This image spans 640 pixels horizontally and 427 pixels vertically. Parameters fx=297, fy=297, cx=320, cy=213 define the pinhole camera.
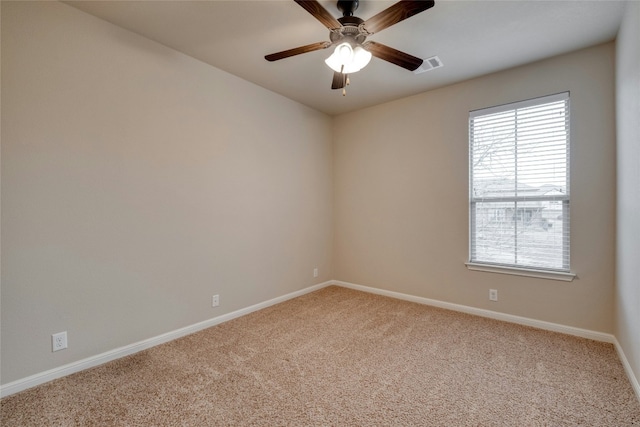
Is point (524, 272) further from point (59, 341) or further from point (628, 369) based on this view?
point (59, 341)

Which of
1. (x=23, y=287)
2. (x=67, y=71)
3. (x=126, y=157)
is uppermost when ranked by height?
(x=67, y=71)

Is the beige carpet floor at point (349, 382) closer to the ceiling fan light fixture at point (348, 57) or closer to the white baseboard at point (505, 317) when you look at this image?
the white baseboard at point (505, 317)

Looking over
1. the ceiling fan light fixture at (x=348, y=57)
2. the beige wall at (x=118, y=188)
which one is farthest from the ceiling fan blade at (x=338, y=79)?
the beige wall at (x=118, y=188)

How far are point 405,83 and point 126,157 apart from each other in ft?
9.56

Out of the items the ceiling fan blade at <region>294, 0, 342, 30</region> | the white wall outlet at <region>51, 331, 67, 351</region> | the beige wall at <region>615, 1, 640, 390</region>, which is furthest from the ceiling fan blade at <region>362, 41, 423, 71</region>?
the white wall outlet at <region>51, 331, 67, 351</region>

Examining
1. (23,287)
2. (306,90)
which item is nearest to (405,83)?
(306,90)

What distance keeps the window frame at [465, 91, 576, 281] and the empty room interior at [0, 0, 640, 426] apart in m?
0.02

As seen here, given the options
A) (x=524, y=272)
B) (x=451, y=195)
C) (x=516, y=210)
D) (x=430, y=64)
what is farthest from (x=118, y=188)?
(x=524, y=272)

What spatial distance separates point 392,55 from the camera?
7.07ft

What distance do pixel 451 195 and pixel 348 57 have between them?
2.14 metres

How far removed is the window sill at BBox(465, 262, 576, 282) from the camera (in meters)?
2.79

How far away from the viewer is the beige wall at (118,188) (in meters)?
1.94

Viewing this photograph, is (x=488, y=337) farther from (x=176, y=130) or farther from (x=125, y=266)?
(x=176, y=130)

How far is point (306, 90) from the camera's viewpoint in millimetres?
3582
